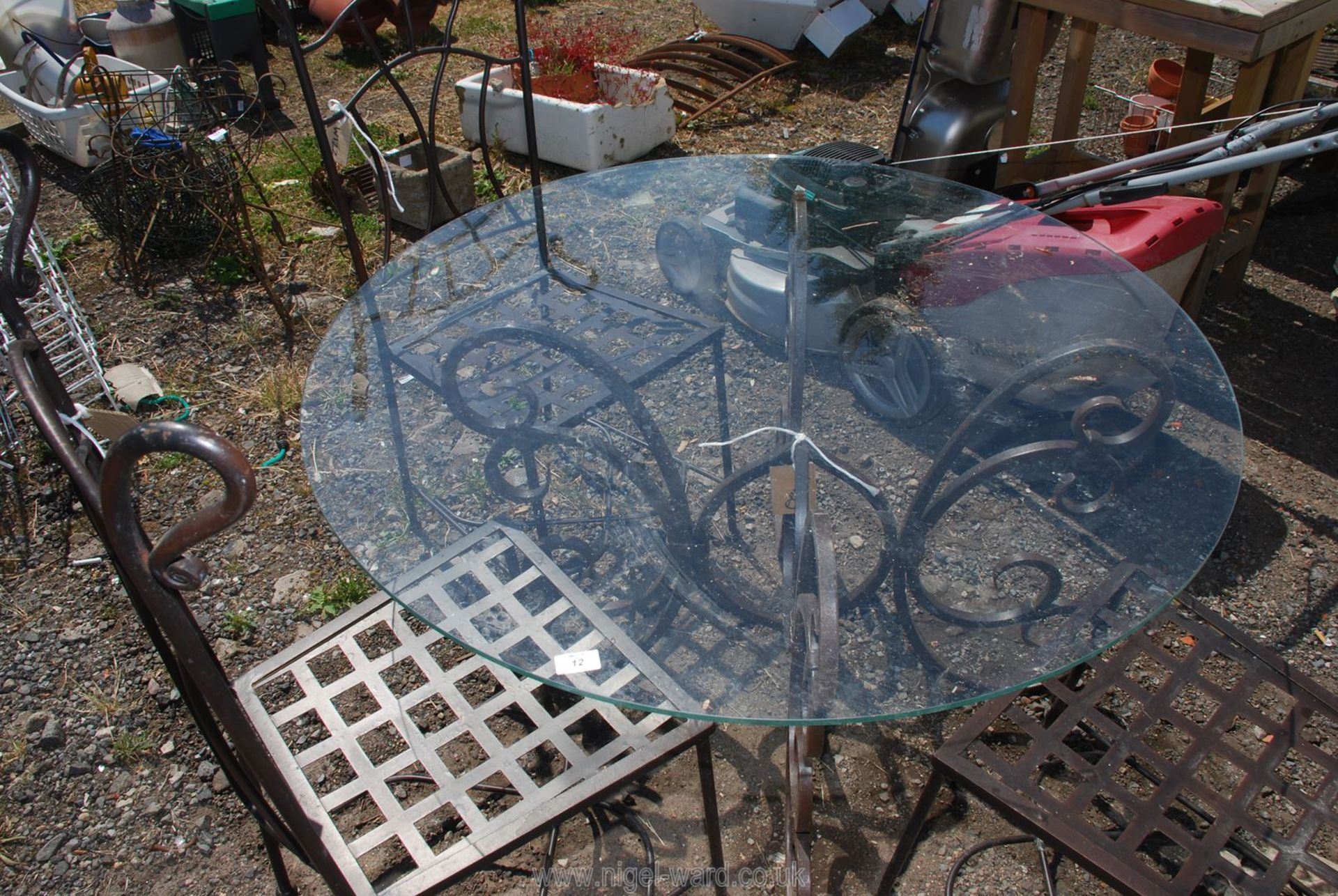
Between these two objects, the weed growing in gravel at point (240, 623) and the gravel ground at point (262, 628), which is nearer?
the gravel ground at point (262, 628)

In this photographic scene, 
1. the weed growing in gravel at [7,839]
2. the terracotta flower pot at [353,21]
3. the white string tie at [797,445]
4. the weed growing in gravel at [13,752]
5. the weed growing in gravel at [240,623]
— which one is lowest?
the weed growing in gravel at [7,839]

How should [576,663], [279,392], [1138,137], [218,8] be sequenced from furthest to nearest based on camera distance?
[218,8]
[1138,137]
[279,392]
[576,663]

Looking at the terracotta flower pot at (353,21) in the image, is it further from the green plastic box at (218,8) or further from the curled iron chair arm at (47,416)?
the curled iron chair arm at (47,416)

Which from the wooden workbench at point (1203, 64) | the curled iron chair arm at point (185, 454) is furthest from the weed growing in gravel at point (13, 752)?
the wooden workbench at point (1203, 64)

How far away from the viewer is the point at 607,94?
5.37 meters

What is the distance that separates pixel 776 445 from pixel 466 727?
875 mm

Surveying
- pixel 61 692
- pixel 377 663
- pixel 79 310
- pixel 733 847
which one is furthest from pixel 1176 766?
pixel 79 310

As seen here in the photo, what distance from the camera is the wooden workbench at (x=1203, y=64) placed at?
10.2 ft

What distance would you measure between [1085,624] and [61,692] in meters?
2.65

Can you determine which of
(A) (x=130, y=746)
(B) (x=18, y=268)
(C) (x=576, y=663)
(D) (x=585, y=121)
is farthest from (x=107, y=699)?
(D) (x=585, y=121)

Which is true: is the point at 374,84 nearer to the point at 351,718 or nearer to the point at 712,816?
the point at 351,718

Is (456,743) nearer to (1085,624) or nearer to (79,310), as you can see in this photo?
(1085,624)

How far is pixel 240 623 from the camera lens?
2.73 m

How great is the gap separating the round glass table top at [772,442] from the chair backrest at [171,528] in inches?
13.5
